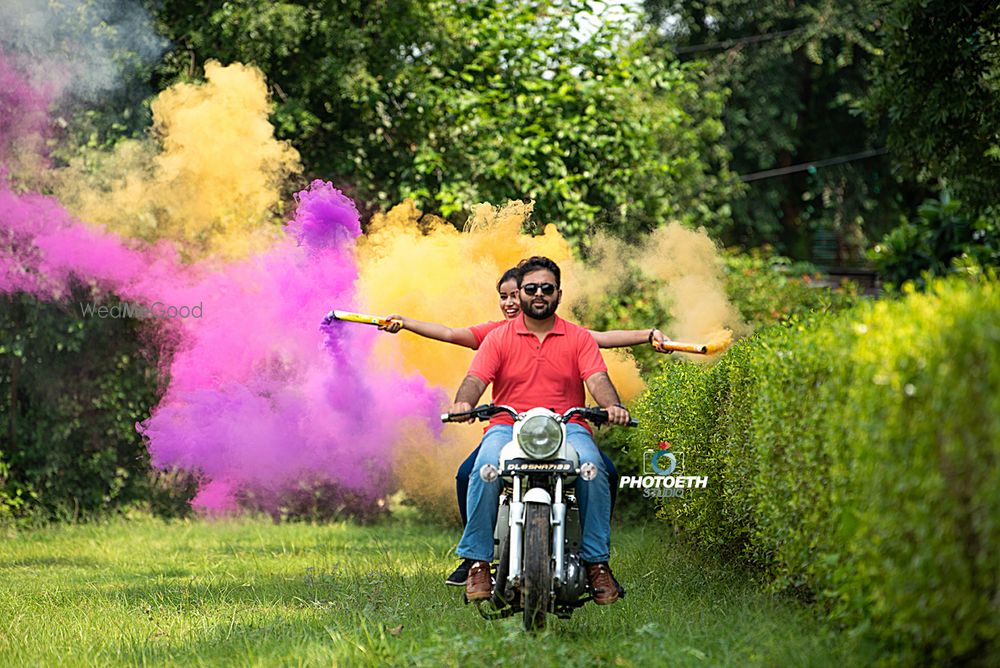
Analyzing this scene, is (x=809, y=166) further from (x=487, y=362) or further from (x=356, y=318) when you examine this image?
(x=487, y=362)

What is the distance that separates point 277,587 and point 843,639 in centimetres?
425

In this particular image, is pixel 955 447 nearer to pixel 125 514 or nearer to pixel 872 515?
pixel 872 515

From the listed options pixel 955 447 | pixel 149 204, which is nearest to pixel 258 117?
pixel 149 204

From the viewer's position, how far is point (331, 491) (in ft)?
43.2

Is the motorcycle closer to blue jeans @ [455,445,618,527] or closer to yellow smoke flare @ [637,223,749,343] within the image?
blue jeans @ [455,445,618,527]

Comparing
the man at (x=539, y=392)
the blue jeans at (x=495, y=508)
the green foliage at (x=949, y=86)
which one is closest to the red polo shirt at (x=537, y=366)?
the man at (x=539, y=392)

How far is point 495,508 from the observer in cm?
637

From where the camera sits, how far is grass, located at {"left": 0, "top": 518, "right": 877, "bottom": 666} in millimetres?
5715

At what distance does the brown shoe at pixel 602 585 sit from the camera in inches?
246

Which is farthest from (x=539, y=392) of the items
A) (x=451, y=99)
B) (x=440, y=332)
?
(x=451, y=99)

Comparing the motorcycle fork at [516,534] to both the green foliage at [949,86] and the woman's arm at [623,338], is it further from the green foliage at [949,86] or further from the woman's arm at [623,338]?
the green foliage at [949,86]

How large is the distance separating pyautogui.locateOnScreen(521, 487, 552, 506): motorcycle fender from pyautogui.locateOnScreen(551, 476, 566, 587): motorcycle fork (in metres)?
0.05

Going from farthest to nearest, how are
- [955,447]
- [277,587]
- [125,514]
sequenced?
[125,514]
[277,587]
[955,447]

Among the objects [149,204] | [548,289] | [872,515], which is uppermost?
[149,204]
